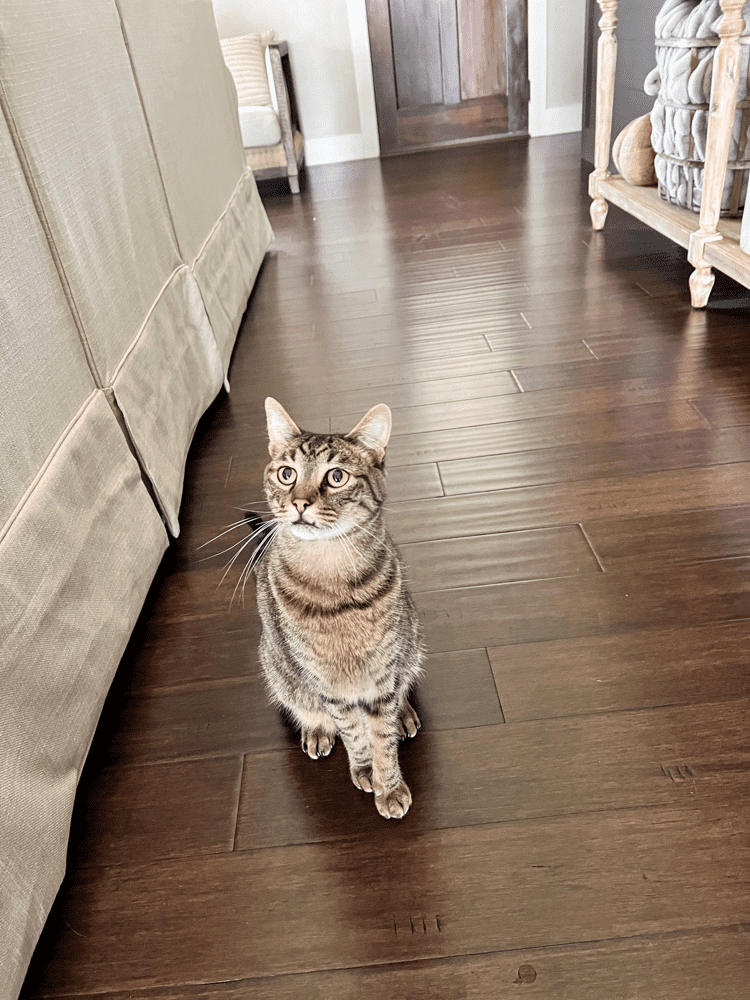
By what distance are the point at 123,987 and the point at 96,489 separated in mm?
741

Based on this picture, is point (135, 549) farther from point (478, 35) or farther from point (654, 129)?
point (478, 35)

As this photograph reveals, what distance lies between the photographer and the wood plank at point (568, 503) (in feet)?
5.07

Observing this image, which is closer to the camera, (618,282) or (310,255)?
(618,282)

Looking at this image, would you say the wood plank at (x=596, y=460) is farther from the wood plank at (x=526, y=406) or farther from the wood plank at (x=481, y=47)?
the wood plank at (x=481, y=47)

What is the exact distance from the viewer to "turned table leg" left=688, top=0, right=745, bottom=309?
1.95 m

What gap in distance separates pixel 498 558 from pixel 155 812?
2.64 feet

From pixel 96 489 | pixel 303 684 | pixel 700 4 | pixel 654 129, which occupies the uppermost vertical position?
pixel 700 4

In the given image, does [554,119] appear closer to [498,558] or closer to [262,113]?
[262,113]

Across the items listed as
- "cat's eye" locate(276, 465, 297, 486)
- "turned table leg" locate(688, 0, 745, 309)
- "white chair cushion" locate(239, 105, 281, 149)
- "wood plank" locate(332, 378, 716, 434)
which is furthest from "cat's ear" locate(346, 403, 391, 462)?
"white chair cushion" locate(239, 105, 281, 149)

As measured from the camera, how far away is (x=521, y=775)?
1.05 m

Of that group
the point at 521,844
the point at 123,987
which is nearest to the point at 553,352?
A: the point at 521,844

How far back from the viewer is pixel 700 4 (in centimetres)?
224

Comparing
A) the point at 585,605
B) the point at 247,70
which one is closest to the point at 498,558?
the point at 585,605

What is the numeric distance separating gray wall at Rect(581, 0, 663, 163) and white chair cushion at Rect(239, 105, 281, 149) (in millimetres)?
1923
